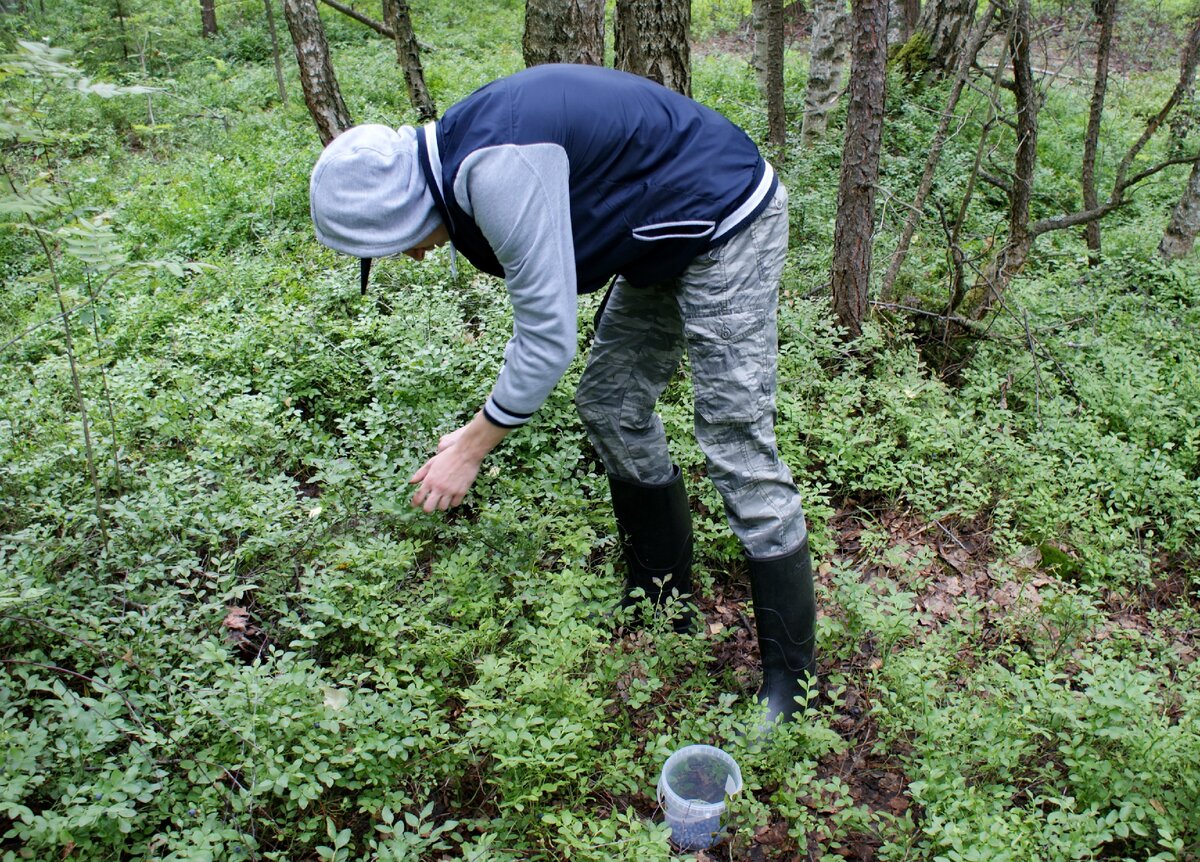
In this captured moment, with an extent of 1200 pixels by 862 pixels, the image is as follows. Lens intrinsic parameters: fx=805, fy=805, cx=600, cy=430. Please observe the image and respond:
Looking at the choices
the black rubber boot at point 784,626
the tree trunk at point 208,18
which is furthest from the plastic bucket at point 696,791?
the tree trunk at point 208,18

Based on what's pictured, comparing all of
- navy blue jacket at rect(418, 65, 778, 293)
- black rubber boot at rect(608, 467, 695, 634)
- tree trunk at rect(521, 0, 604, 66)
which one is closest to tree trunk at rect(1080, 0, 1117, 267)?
tree trunk at rect(521, 0, 604, 66)

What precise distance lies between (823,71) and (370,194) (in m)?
8.66

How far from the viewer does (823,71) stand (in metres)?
9.40

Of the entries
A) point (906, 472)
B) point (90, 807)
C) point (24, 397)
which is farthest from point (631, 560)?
point (24, 397)

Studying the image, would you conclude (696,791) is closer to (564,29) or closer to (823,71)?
(564,29)

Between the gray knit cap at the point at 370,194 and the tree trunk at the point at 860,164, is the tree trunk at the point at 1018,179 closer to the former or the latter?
the tree trunk at the point at 860,164

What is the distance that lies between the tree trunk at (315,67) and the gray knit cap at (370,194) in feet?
20.0

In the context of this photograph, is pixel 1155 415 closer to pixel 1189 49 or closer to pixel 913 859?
pixel 913 859

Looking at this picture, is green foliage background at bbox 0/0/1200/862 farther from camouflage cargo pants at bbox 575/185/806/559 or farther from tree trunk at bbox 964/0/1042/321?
camouflage cargo pants at bbox 575/185/806/559

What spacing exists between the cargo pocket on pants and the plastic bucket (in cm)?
113

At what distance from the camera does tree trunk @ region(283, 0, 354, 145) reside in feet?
24.4

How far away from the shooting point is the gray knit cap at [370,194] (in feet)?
7.14

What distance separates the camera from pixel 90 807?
7.14ft

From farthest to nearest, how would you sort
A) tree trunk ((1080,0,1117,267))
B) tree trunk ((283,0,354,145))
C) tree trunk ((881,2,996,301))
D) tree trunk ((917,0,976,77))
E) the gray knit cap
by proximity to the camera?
tree trunk ((917,0,976,77)), tree trunk ((283,0,354,145)), tree trunk ((1080,0,1117,267)), tree trunk ((881,2,996,301)), the gray knit cap
